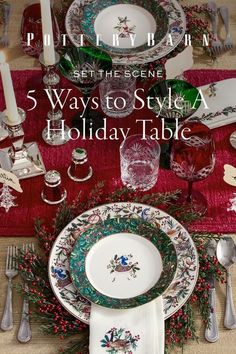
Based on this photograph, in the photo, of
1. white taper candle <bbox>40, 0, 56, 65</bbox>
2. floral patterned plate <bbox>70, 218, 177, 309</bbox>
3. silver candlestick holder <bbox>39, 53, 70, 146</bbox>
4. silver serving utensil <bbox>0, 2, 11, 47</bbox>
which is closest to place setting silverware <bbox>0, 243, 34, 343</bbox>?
floral patterned plate <bbox>70, 218, 177, 309</bbox>

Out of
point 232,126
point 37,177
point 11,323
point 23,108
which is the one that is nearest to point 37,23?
point 23,108

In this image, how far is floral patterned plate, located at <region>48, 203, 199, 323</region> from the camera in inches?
51.8

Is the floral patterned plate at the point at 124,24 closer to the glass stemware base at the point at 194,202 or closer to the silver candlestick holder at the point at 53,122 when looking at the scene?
the silver candlestick holder at the point at 53,122

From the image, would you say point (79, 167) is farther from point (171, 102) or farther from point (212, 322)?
point (212, 322)

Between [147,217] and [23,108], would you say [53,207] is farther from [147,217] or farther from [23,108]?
[23,108]

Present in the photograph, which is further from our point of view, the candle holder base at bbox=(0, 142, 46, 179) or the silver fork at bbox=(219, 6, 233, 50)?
the silver fork at bbox=(219, 6, 233, 50)

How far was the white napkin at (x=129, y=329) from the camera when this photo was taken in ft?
4.13

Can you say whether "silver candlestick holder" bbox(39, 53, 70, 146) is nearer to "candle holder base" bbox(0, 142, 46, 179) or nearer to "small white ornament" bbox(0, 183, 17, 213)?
"candle holder base" bbox(0, 142, 46, 179)

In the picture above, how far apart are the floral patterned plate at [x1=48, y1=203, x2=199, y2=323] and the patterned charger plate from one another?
1.47 ft

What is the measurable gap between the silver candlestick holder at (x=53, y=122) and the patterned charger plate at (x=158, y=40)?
0.56 ft

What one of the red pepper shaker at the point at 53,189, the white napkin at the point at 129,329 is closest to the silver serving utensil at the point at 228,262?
the white napkin at the point at 129,329

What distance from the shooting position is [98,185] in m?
1.51

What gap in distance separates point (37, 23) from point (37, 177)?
1.40 feet

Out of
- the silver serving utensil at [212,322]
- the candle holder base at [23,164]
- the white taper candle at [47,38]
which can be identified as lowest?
the silver serving utensil at [212,322]
